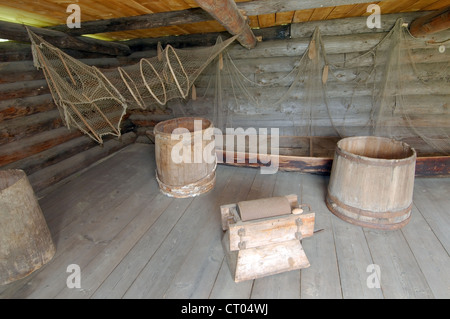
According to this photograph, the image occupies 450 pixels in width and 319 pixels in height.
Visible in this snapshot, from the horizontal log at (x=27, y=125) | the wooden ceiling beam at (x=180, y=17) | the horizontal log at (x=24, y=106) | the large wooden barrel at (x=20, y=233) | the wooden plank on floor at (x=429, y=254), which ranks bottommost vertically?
the wooden plank on floor at (x=429, y=254)

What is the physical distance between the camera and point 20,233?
158 centimetres

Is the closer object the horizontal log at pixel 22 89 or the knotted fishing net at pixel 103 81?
the knotted fishing net at pixel 103 81

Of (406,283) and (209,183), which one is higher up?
(209,183)

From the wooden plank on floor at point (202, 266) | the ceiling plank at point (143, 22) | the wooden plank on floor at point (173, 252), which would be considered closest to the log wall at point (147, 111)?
the ceiling plank at point (143, 22)

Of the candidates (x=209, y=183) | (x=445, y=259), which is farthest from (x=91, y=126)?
(x=445, y=259)

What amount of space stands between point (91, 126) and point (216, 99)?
68.6 inches

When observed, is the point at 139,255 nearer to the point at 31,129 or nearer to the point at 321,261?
the point at 321,261

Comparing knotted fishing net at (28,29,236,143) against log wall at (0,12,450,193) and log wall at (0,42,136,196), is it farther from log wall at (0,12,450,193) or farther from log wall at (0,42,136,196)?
log wall at (0,12,450,193)

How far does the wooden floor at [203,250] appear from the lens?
1.52 metres

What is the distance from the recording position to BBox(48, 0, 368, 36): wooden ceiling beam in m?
2.27

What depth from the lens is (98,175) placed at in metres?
3.11

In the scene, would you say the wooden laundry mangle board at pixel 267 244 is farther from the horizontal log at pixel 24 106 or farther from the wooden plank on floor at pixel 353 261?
the horizontal log at pixel 24 106

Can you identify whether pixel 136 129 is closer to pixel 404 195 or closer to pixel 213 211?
pixel 213 211

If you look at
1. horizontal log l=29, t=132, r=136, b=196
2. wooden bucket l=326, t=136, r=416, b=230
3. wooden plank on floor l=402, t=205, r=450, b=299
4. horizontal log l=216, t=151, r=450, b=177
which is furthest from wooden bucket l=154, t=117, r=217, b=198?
wooden plank on floor l=402, t=205, r=450, b=299
